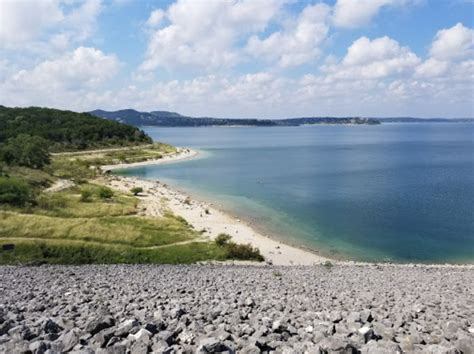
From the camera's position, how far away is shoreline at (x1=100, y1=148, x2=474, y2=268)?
1768 inches

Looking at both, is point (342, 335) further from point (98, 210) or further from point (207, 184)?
point (207, 184)

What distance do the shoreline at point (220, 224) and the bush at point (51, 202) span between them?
13182mm

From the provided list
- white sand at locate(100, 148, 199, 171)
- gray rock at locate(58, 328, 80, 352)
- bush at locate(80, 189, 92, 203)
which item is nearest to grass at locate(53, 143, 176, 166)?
white sand at locate(100, 148, 199, 171)

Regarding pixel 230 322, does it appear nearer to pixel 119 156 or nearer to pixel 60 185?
pixel 60 185

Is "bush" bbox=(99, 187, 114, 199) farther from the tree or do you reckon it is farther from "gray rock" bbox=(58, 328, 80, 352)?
"gray rock" bbox=(58, 328, 80, 352)

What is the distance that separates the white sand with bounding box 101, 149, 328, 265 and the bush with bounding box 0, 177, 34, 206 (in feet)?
57.7

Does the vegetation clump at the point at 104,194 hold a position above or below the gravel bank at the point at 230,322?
below

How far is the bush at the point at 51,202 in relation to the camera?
56172mm

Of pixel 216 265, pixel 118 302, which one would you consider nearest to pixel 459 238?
pixel 216 265

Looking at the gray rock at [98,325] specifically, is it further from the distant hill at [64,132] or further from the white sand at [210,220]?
the distant hill at [64,132]

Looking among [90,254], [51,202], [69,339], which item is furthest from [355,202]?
[69,339]

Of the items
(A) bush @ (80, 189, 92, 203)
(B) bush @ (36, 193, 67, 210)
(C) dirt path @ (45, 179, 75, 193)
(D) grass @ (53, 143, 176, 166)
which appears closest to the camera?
(B) bush @ (36, 193, 67, 210)

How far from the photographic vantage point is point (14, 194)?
5566 centimetres

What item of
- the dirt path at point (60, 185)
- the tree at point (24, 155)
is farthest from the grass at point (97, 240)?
the tree at point (24, 155)
